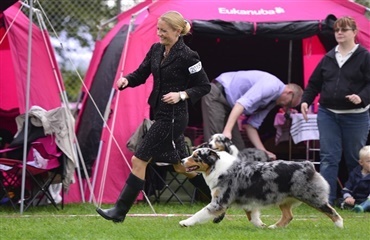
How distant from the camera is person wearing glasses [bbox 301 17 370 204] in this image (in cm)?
815

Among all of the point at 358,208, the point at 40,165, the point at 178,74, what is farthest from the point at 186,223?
the point at 358,208

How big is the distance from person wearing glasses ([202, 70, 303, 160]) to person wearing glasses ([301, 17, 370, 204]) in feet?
2.06

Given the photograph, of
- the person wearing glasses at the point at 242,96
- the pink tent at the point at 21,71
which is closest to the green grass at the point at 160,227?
the person wearing glasses at the point at 242,96

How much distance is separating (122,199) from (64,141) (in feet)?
6.52

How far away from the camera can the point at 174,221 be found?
7.07 m

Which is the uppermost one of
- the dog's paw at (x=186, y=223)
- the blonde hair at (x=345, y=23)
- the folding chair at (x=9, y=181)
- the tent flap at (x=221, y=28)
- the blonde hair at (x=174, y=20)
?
the blonde hair at (x=174, y=20)

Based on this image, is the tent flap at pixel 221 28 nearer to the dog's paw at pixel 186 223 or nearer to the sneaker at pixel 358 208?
the sneaker at pixel 358 208

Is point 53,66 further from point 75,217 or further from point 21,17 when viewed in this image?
point 75,217

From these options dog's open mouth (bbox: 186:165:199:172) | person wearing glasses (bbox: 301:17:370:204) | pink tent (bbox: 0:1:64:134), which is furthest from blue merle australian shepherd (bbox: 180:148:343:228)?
pink tent (bbox: 0:1:64:134)

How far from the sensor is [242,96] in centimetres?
886

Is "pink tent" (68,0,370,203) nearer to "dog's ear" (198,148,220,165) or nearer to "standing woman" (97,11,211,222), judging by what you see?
"dog's ear" (198,148,220,165)

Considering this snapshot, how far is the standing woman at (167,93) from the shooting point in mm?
6312

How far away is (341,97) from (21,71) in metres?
3.23

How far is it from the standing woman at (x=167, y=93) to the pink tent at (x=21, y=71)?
2.97m
